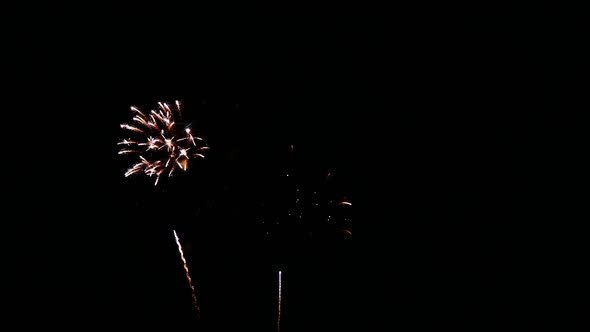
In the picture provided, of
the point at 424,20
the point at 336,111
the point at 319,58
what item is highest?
the point at 424,20

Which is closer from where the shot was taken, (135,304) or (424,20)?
(424,20)

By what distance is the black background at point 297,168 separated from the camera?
410cm

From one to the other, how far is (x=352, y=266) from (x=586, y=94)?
274cm

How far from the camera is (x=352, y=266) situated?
4426mm

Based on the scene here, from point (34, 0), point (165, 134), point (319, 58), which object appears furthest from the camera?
point (319, 58)

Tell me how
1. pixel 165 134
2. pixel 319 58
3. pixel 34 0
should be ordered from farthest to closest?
1. pixel 319 58
2. pixel 34 0
3. pixel 165 134

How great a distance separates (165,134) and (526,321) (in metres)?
3.78

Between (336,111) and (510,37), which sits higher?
(510,37)

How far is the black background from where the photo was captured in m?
4.10

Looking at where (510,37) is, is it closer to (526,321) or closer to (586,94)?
(586,94)

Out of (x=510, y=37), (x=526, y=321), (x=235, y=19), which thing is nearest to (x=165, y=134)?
(x=235, y=19)

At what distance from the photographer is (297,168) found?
4.28m

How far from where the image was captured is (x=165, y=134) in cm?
368

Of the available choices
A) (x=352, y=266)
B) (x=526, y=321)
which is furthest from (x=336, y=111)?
(x=526, y=321)
